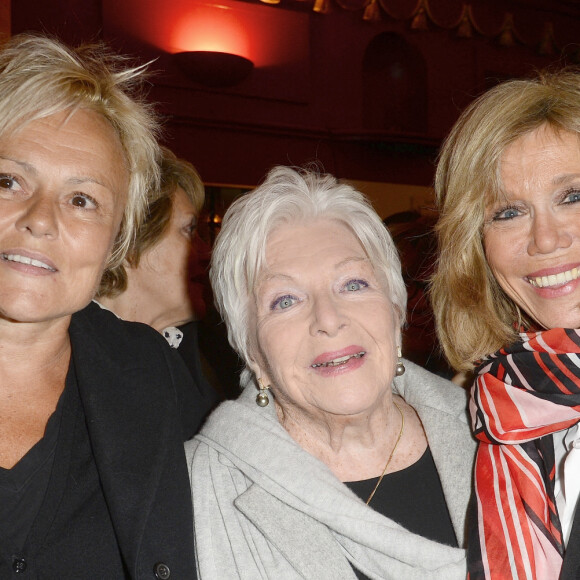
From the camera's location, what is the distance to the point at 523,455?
192 cm

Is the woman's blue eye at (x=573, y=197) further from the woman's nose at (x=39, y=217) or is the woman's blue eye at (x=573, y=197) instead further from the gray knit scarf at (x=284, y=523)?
the woman's nose at (x=39, y=217)

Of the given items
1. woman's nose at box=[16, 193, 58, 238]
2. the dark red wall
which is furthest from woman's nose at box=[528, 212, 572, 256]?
the dark red wall

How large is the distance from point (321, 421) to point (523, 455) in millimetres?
528

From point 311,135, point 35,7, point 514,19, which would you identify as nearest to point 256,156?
point 311,135

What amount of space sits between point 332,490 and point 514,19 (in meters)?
7.88

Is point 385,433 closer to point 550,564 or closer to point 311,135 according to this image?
point 550,564

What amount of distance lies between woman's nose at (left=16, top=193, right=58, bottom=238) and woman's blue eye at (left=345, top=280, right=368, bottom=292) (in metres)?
0.77

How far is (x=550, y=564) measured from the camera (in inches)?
69.2

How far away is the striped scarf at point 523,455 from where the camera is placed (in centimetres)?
176

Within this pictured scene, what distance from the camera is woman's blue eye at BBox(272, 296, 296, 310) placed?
207cm

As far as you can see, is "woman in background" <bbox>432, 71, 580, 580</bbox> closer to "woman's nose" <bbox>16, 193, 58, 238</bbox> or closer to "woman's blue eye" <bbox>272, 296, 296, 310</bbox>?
"woman's blue eye" <bbox>272, 296, 296, 310</bbox>

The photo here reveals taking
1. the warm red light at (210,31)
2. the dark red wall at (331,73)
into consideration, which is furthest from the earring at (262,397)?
the warm red light at (210,31)

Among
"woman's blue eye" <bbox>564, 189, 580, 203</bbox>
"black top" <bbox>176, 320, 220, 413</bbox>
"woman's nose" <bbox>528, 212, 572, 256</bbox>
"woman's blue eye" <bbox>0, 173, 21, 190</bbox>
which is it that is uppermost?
"woman's blue eye" <bbox>564, 189, 580, 203</bbox>

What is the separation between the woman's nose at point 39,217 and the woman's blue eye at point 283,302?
23.4 inches
